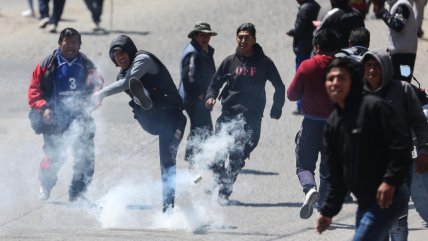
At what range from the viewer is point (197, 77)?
11.0m

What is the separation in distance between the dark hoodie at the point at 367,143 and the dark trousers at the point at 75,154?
15.8ft

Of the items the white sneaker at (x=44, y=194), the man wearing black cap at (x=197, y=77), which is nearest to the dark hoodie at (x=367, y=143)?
the man wearing black cap at (x=197, y=77)

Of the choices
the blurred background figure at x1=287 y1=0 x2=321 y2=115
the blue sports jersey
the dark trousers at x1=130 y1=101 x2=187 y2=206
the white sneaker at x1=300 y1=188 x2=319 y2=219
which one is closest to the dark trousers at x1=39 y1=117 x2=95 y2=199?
the blue sports jersey

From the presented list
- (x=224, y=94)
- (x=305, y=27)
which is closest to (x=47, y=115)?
(x=224, y=94)

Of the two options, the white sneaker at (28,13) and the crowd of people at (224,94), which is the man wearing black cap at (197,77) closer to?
the crowd of people at (224,94)

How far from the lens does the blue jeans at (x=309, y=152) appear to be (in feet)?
31.5

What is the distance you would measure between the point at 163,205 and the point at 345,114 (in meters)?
4.08

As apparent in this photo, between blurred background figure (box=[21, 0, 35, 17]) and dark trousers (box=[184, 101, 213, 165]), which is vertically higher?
dark trousers (box=[184, 101, 213, 165])

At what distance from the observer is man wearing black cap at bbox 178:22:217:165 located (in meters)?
11.0

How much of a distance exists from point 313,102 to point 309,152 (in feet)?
1.55

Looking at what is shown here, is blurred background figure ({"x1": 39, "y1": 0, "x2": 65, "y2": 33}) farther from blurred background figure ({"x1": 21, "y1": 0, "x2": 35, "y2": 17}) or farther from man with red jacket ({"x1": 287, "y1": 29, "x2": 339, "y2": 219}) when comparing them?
man with red jacket ({"x1": 287, "y1": 29, "x2": 339, "y2": 219})

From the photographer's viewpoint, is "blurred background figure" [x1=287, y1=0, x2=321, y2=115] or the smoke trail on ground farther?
"blurred background figure" [x1=287, y1=0, x2=321, y2=115]

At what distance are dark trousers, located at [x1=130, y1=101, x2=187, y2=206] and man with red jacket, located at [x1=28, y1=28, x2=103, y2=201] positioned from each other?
87 centimetres

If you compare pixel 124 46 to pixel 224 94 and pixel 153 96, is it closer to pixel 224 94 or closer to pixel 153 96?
pixel 153 96
